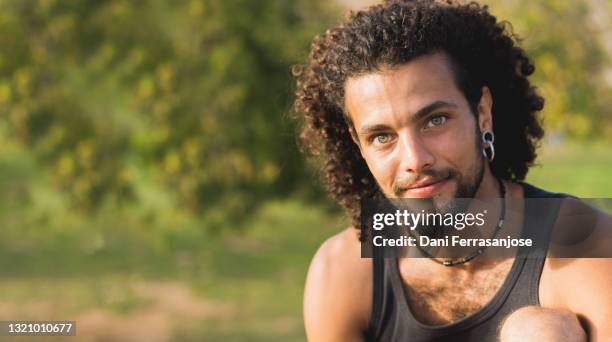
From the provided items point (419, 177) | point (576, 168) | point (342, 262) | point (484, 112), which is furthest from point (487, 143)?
point (576, 168)

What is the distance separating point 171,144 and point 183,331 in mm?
1842

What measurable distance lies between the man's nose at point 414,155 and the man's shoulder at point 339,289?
0.53 meters

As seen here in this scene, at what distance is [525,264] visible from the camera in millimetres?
2639

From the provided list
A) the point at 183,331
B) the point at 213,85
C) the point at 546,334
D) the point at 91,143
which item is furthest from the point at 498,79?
the point at 91,143

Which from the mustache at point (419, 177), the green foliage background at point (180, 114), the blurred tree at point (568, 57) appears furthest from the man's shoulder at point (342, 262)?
the blurred tree at point (568, 57)

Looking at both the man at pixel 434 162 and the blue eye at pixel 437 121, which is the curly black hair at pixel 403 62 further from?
the blue eye at pixel 437 121

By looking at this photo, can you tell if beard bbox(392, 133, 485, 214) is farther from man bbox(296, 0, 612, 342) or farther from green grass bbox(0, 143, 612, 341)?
green grass bbox(0, 143, 612, 341)

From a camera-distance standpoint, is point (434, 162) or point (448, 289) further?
point (448, 289)

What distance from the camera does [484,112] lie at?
279cm

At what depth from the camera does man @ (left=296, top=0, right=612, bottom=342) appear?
255 cm

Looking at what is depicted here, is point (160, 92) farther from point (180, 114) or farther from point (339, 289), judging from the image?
point (339, 289)

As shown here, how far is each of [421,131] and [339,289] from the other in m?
0.69

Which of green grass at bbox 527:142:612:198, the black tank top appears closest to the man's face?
the black tank top

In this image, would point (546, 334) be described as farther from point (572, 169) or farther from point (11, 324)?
point (572, 169)
